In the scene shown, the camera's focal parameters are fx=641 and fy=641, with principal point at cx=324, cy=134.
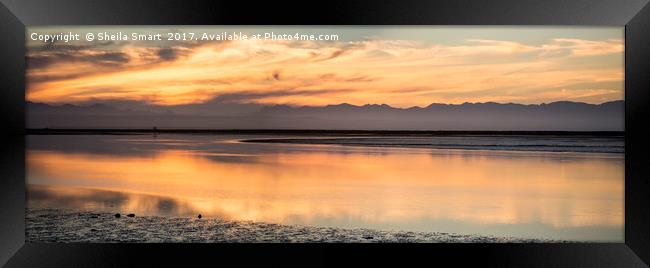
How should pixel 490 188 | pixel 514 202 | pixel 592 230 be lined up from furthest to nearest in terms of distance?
pixel 490 188, pixel 514 202, pixel 592 230

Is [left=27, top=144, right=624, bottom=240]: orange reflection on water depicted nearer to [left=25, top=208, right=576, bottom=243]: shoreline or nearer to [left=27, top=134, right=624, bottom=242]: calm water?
[left=27, top=134, right=624, bottom=242]: calm water

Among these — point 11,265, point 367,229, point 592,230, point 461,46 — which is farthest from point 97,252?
point 461,46

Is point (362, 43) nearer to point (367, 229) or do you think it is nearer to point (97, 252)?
point (367, 229)

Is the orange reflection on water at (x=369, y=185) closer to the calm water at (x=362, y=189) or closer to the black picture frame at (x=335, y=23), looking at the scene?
the calm water at (x=362, y=189)

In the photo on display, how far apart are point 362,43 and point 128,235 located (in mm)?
3707

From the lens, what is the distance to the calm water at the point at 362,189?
19.5ft

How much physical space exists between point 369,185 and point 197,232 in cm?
253

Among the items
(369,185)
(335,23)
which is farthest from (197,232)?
(369,185)

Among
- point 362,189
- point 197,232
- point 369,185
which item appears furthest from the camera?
point 369,185

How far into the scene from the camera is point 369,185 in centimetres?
740

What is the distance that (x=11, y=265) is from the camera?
14.3ft

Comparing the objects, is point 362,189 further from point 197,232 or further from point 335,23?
point 335,23

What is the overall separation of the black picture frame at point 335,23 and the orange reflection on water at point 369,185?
919 mm

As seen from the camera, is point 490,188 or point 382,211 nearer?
point 382,211
